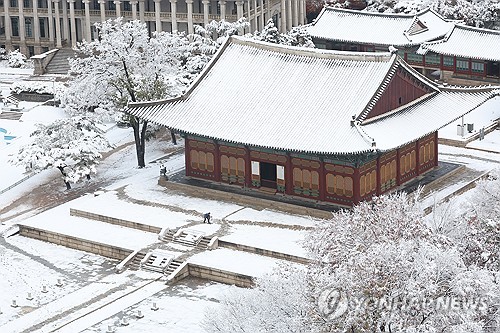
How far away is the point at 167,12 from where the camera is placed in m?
114

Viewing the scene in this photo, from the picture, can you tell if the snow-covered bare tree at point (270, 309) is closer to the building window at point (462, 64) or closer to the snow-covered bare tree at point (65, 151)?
the snow-covered bare tree at point (65, 151)

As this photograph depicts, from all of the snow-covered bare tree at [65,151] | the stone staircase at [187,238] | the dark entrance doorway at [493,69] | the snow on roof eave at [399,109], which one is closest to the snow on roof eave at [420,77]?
the snow on roof eave at [399,109]

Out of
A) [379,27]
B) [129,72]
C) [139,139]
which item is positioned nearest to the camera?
[139,139]

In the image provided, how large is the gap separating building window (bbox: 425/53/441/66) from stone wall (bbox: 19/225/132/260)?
48083 millimetres

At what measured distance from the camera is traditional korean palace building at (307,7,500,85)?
330 ft

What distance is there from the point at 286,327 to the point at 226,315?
292cm

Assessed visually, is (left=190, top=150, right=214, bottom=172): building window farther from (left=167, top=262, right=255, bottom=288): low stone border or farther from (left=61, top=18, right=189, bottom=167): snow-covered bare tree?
(left=167, top=262, right=255, bottom=288): low stone border

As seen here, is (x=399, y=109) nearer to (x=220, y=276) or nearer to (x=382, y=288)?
(x=220, y=276)

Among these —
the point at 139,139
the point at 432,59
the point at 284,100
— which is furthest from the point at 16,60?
the point at 284,100

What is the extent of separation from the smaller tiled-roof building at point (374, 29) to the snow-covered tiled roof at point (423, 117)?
108 ft

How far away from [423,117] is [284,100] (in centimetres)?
822

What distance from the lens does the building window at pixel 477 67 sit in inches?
3976

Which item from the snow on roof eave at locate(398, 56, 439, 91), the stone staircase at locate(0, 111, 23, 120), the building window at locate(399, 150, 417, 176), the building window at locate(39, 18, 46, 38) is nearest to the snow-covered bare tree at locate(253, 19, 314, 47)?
the stone staircase at locate(0, 111, 23, 120)

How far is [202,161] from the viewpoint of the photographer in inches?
2849
